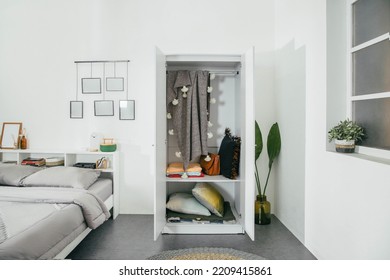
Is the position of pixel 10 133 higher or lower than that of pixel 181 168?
higher

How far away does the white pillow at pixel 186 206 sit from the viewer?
2365 millimetres

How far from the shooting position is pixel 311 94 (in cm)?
195

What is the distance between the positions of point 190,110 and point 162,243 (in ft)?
3.73

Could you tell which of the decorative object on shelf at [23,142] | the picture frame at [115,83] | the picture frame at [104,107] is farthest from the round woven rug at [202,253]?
the decorative object on shelf at [23,142]

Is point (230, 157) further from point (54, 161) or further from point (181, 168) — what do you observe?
point (54, 161)

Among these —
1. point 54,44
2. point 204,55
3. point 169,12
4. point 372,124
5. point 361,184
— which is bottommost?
point 361,184

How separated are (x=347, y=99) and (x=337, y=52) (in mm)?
307

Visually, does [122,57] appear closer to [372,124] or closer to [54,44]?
[54,44]

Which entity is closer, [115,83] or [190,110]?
[190,110]

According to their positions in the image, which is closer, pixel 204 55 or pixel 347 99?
pixel 347 99

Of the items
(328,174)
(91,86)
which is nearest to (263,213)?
(328,174)

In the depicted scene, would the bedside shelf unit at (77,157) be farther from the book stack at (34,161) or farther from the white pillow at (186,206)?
the white pillow at (186,206)

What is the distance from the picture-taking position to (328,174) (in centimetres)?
173

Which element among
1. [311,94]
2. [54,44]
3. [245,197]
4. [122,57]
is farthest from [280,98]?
[54,44]
